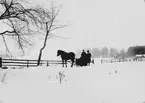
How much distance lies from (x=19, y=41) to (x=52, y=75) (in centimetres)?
331

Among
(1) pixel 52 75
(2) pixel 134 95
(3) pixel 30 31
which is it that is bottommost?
(2) pixel 134 95

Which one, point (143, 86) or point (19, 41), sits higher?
point (19, 41)

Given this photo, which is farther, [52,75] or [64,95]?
[52,75]

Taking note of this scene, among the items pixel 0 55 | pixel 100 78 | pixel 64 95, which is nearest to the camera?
pixel 64 95

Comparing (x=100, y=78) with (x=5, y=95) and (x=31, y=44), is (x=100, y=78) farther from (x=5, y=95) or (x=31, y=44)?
(x=5, y=95)

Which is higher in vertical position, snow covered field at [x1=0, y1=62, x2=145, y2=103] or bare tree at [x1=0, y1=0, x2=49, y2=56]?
bare tree at [x1=0, y1=0, x2=49, y2=56]

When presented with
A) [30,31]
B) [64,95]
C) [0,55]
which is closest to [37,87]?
[64,95]

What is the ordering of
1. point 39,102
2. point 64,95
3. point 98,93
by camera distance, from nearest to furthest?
point 39,102
point 64,95
point 98,93

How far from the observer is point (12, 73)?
15070 millimetres

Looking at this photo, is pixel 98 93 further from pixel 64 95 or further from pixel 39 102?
pixel 39 102

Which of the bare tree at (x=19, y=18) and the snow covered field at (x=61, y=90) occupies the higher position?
the bare tree at (x=19, y=18)

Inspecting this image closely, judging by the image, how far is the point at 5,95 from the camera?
10742mm

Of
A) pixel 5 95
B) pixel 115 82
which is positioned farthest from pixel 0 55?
pixel 115 82

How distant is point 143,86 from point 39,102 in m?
9.99
